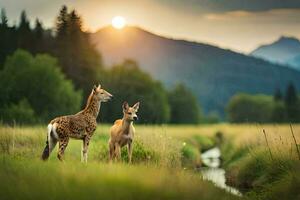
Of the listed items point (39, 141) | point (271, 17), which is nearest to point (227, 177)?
point (39, 141)

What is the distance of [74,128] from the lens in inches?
631

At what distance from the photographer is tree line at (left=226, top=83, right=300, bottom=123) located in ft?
342

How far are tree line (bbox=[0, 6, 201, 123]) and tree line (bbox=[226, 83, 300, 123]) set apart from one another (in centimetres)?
1919

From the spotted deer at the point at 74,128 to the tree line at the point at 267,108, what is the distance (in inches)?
3326

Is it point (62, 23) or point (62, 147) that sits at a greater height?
point (62, 23)

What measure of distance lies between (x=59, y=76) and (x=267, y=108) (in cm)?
8185

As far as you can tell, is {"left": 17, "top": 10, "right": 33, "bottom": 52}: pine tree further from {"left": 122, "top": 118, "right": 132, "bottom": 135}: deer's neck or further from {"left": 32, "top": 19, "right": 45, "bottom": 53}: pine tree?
{"left": 122, "top": 118, "right": 132, "bottom": 135}: deer's neck

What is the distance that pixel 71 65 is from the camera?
69812 millimetres

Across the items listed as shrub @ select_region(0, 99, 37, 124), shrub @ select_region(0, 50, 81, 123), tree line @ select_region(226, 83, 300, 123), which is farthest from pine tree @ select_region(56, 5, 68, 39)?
tree line @ select_region(226, 83, 300, 123)

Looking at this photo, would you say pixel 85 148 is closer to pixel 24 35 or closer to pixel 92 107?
pixel 92 107

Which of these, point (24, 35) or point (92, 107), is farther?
point (24, 35)

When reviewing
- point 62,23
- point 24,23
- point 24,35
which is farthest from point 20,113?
point 24,23

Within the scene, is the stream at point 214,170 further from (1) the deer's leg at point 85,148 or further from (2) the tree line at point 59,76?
(2) the tree line at point 59,76

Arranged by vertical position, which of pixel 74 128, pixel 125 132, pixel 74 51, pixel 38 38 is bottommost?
pixel 125 132
